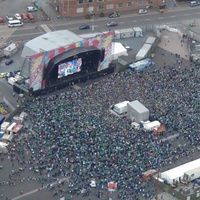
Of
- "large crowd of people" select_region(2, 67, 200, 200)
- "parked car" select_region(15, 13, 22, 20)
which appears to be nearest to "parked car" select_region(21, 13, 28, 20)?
"parked car" select_region(15, 13, 22, 20)

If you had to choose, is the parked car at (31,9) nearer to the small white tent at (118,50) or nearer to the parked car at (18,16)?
the parked car at (18,16)

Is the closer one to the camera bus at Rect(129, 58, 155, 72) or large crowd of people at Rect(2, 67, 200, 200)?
large crowd of people at Rect(2, 67, 200, 200)

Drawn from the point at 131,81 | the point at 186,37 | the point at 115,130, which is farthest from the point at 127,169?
the point at 186,37

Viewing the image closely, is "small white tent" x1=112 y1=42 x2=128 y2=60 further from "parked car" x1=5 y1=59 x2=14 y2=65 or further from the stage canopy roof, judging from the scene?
"parked car" x1=5 y1=59 x2=14 y2=65

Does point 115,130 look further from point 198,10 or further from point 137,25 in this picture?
point 198,10

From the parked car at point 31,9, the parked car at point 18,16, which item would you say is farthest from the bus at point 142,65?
the parked car at point 31,9
